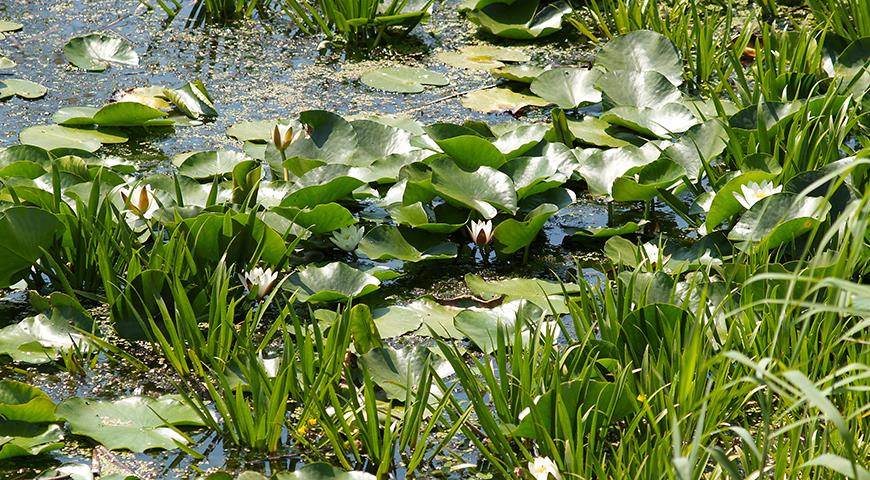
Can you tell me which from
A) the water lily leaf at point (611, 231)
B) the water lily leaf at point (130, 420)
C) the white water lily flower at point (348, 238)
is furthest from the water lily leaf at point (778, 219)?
the water lily leaf at point (130, 420)

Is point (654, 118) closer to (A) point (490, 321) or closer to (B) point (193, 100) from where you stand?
(A) point (490, 321)

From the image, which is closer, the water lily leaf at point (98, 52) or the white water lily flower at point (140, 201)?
the white water lily flower at point (140, 201)

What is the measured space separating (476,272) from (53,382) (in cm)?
97

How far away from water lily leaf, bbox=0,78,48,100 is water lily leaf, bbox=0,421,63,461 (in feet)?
5.56

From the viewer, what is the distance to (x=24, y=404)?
5.69 ft

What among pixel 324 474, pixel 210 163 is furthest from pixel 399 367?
pixel 210 163

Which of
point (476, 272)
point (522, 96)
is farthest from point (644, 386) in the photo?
point (522, 96)

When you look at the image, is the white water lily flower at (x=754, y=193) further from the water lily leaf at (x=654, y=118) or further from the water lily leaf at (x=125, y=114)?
the water lily leaf at (x=125, y=114)

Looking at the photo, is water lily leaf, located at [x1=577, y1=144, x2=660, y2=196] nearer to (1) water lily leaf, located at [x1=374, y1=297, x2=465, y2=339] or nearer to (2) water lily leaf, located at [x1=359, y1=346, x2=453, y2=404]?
(1) water lily leaf, located at [x1=374, y1=297, x2=465, y2=339]

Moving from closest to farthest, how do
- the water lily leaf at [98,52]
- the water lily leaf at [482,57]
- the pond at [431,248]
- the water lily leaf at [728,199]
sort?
the pond at [431,248] → the water lily leaf at [728,199] → the water lily leaf at [98,52] → the water lily leaf at [482,57]

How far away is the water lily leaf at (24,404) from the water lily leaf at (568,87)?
1828mm

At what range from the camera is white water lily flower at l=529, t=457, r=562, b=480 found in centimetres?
154

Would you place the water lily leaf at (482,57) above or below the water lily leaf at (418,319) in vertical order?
above

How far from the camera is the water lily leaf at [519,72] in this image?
10.8 feet
